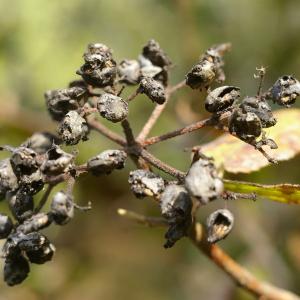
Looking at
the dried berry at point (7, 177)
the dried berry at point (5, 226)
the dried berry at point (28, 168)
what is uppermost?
the dried berry at point (28, 168)

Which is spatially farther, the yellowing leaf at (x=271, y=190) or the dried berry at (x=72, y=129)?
the yellowing leaf at (x=271, y=190)

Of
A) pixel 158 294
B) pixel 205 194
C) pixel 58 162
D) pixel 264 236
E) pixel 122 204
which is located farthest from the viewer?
pixel 158 294

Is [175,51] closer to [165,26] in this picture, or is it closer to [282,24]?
[165,26]

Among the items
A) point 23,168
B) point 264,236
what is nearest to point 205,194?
point 23,168

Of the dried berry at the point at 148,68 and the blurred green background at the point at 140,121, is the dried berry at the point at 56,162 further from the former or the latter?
the blurred green background at the point at 140,121

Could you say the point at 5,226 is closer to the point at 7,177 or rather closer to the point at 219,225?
the point at 7,177

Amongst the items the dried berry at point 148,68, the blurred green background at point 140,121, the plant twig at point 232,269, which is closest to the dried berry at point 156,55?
the dried berry at point 148,68

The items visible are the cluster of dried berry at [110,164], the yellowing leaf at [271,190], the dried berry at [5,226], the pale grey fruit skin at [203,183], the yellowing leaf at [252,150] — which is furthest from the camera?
the yellowing leaf at [252,150]

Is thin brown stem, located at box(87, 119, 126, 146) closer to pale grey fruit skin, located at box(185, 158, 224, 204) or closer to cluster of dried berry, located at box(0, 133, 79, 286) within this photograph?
cluster of dried berry, located at box(0, 133, 79, 286)

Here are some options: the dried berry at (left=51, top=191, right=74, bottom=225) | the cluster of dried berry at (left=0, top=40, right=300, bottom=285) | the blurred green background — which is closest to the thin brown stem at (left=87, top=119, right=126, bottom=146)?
the cluster of dried berry at (left=0, top=40, right=300, bottom=285)
